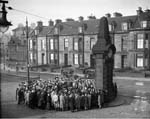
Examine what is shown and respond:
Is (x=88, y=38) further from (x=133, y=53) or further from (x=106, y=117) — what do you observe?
(x=106, y=117)

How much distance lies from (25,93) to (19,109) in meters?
1.54

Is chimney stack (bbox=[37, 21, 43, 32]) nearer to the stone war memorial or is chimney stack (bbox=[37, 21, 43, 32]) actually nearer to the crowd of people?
the stone war memorial

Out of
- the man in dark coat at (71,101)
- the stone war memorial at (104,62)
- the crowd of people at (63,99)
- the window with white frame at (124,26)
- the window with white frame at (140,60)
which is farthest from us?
the window with white frame at (124,26)

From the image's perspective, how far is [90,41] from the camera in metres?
47.3

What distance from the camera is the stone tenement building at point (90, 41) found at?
40.4m

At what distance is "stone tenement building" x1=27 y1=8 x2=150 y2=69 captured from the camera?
40.4m

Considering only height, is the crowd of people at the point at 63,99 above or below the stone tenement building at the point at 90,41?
below

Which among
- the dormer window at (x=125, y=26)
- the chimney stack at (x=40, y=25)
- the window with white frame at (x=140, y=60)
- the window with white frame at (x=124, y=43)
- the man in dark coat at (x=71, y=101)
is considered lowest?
the man in dark coat at (x=71, y=101)

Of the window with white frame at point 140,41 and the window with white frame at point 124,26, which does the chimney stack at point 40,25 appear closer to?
the window with white frame at point 124,26

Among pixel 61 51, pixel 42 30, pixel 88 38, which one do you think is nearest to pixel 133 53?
pixel 88 38

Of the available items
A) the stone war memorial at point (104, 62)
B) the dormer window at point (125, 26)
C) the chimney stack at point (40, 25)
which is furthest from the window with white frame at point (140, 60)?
the chimney stack at point (40, 25)

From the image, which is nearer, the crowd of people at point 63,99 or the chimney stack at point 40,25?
the crowd of people at point 63,99

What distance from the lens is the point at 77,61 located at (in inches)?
1954

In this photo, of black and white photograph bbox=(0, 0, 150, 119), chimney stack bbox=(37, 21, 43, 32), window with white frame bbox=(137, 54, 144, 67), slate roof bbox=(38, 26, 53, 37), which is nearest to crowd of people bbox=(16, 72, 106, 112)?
black and white photograph bbox=(0, 0, 150, 119)
